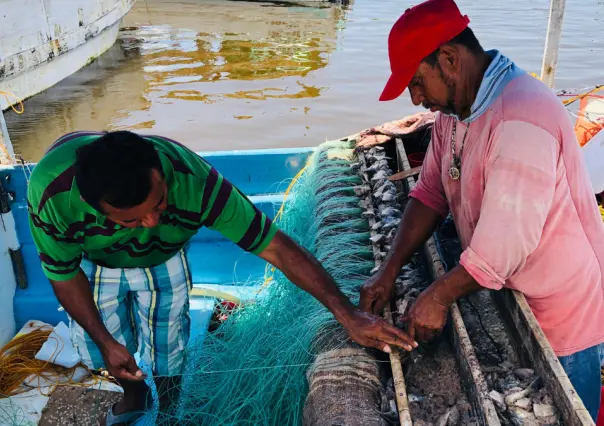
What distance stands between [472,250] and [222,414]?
1.52 m

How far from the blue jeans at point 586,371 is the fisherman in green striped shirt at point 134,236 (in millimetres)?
683

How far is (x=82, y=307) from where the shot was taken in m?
2.34

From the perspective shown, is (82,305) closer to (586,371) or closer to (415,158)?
(586,371)

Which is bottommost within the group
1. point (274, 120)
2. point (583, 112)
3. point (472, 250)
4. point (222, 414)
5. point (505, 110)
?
point (274, 120)

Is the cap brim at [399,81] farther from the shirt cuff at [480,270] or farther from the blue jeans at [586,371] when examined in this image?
the blue jeans at [586,371]

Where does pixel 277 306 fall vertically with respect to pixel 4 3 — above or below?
below

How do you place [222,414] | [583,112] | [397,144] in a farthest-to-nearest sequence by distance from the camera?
[583,112]
[397,144]
[222,414]

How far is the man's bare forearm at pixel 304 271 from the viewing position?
7.34 ft

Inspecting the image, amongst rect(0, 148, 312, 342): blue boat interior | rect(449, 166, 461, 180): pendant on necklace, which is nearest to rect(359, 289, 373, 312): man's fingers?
rect(449, 166, 461, 180): pendant on necklace

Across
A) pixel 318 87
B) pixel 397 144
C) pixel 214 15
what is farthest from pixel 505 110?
pixel 214 15

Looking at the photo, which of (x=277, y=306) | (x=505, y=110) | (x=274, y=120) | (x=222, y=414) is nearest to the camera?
(x=505, y=110)

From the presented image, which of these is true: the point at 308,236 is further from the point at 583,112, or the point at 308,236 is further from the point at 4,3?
the point at 4,3

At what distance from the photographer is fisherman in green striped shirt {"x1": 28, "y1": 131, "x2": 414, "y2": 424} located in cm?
188

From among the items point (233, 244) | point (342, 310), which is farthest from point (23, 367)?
point (342, 310)
